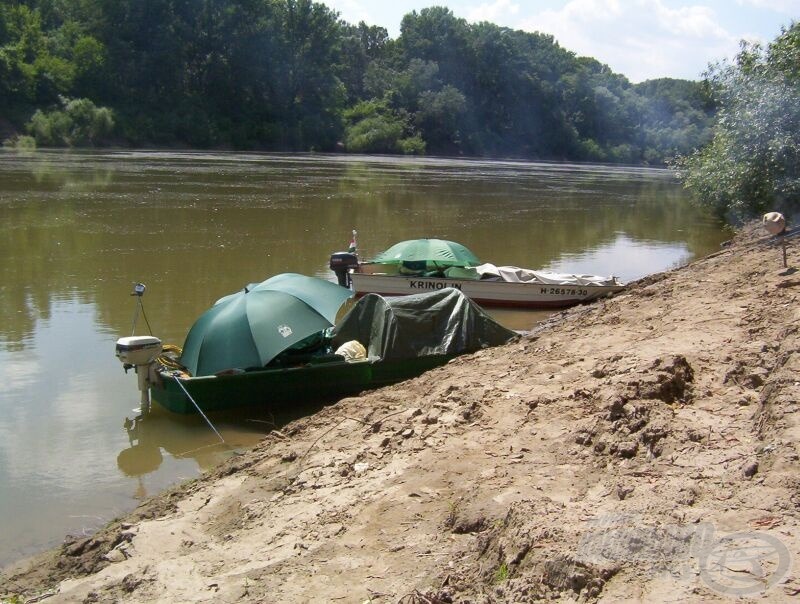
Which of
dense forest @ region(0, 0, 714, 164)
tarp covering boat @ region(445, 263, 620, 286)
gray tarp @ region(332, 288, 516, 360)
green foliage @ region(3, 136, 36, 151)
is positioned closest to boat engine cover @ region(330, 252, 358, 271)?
tarp covering boat @ region(445, 263, 620, 286)

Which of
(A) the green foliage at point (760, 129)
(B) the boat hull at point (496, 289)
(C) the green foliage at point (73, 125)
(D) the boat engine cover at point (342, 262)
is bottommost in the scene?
(B) the boat hull at point (496, 289)

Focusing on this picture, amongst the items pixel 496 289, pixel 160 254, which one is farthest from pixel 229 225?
pixel 496 289

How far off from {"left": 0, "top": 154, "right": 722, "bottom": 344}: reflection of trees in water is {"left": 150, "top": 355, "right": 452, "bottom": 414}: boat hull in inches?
133

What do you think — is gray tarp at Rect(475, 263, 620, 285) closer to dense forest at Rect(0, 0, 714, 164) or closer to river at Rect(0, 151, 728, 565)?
river at Rect(0, 151, 728, 565)

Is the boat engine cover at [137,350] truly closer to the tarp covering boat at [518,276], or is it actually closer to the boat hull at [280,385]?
the boat hull at [280,385]

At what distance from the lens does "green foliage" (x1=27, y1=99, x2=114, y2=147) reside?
6462cm

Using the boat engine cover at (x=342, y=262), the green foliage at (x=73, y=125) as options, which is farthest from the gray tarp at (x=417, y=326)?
the green foliage at (x=73, y=125)

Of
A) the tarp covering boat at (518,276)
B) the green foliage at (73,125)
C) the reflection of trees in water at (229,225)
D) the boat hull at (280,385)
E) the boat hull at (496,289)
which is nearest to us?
the boat hull at (280,385)

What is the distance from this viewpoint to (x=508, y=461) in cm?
633

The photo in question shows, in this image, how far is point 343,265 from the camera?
1681 cm

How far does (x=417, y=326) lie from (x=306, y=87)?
8295 cm

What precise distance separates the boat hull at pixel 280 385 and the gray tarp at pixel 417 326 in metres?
0.26

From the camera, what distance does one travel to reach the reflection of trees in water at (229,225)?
17047 millimetres

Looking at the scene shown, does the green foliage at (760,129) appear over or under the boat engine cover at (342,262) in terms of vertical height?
over
